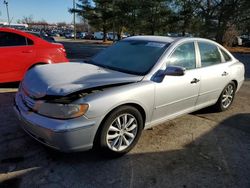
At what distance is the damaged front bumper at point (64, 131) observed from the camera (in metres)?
3.17

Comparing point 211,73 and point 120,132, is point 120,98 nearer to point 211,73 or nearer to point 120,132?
point 120,132

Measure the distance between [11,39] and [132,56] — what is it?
12.5ft

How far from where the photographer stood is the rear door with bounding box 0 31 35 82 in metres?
6.85

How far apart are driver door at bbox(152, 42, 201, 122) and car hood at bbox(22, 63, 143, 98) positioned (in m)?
0.47

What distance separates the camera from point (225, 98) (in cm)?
586

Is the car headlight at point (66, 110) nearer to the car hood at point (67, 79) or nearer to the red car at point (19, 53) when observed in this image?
the car hood at point (67, 79)

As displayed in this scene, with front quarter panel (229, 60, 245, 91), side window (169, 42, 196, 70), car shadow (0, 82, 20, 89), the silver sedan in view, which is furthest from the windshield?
car shadow (0, 82, 20, 89)

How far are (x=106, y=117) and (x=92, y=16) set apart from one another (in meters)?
38.1

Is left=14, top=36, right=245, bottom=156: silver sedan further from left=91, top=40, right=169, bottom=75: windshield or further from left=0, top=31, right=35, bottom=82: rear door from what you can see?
left=0, top=31, right=35, bottom=82: rear door

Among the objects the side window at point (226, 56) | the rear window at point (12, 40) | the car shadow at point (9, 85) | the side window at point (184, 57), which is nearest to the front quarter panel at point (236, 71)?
the side window at point (226, 56)

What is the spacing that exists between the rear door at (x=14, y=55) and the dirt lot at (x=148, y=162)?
2437mm

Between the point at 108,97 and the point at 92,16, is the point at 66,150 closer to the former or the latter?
the point at 108,97

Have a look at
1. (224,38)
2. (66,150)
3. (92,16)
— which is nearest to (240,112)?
(66,150)

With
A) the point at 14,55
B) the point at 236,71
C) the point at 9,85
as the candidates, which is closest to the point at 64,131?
the point at 236,71
